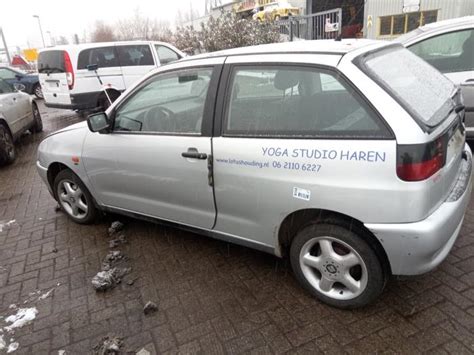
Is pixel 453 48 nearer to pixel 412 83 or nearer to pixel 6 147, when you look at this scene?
pixel 412 83

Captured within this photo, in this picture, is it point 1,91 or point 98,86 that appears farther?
point 98,86

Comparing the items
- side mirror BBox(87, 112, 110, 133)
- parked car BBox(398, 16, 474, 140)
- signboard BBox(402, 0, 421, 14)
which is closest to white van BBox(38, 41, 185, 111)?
side mirror BBox(87, 112, 110, 133)

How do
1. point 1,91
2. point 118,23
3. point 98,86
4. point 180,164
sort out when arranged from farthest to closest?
point 118,23 → point 98,86 → point 1,91 → point 180,164

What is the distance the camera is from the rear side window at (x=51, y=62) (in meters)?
9.52

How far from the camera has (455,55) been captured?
4996 millimetres

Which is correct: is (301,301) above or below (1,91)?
below

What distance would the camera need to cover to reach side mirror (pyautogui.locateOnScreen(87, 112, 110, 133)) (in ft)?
11.1

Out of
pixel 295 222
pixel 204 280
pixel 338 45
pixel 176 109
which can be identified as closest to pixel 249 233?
pixel 295 222

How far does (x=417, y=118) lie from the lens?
2.17 meters

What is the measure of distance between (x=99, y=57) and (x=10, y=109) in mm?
2953

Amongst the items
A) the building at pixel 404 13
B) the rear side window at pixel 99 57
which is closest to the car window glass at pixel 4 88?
the rear side window at pixel 99 57

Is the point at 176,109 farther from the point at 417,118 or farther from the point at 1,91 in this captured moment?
the point at 1,91

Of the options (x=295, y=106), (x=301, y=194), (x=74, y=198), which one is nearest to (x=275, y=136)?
(x=295, y=106)

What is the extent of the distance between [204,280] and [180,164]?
3.14 feet
